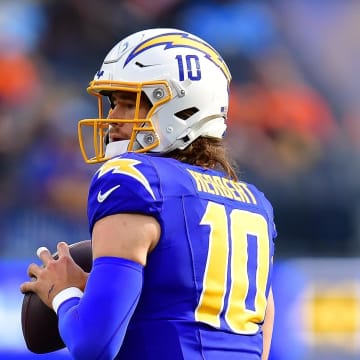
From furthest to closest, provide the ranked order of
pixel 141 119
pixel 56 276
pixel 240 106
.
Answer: pixel 240 106
pixel 141 119
pixel 56 276

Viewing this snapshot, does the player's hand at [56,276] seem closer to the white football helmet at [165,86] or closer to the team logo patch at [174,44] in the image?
the white football helmet at [165,86]

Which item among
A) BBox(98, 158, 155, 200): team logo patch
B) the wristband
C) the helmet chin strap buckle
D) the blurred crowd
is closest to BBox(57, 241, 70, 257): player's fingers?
the wristband

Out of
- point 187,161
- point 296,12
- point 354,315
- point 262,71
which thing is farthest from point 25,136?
point 187,161

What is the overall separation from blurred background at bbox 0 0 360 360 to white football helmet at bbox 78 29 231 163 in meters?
5.02

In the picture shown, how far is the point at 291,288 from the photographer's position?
19.1 feet

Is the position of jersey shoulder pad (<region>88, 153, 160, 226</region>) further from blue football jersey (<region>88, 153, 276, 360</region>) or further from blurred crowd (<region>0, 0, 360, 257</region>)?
blurred crowd (<region>0, 0, 360, 257</region>)

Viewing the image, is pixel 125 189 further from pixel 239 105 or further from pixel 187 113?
pixel 239 105

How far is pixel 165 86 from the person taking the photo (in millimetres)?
2334

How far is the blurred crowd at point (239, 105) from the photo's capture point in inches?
313

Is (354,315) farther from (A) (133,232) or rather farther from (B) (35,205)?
(A) (133,232)

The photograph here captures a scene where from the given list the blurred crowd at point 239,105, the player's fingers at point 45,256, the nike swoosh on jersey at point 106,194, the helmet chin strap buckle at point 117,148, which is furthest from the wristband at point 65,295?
the blurred crowd at point 239,105

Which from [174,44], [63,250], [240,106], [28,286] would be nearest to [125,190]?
[63,250]

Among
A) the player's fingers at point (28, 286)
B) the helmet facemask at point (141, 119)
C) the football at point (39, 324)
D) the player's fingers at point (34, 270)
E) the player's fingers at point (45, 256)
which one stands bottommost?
the football at point (39, 324)

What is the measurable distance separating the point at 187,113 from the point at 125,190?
46cm
